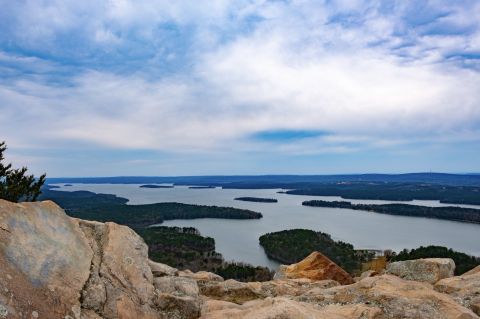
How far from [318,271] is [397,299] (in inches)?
533

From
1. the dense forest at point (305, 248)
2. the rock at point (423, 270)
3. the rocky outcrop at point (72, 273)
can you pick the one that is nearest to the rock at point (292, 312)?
the rocky outcrop at point (72, 273)

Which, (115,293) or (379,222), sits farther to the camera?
(379,222)

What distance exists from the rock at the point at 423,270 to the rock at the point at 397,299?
3.12m

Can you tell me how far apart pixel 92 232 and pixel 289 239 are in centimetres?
10969

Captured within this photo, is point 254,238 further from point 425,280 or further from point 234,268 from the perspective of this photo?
point 425,280

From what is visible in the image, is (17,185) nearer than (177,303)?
No

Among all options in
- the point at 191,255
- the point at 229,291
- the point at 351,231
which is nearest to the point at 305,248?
the point at 191,255

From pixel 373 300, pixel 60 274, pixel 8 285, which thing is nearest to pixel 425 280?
pixel 373 300

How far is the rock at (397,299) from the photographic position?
996cm

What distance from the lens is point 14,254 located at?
7.95 m

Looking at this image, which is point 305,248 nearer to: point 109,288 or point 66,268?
point 109,288

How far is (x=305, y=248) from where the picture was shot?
10975cm

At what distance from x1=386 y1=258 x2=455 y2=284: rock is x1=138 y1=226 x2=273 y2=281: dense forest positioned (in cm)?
5681

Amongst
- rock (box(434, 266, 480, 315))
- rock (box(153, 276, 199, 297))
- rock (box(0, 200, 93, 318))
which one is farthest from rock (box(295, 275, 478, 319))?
rock (box(0, 200, 93, 318))
